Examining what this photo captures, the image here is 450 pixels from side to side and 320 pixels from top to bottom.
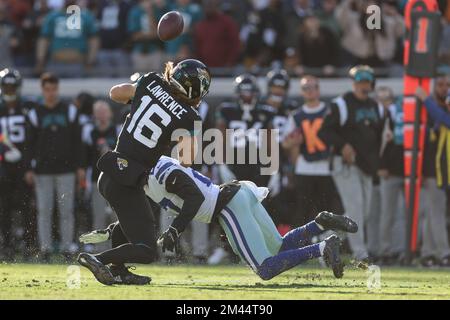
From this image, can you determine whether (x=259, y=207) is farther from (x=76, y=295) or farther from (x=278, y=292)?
(x=76, y=295)

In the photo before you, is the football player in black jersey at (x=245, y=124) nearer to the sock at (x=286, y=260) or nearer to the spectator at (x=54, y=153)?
the spectator at (x=54, y=153)

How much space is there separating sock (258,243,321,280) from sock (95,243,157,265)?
2.77 ft

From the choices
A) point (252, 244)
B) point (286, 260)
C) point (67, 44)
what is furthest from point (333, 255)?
point (67, 44)

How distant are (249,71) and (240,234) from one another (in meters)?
6.79

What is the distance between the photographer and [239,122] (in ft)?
43.8

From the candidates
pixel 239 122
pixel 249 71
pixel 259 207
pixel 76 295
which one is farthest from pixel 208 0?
pixel 76 295

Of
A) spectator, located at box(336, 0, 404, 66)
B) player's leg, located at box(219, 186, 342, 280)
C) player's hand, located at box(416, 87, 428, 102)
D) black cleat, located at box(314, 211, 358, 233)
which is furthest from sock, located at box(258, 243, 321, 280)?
spectator, located at box(336, 0, 404, 66)

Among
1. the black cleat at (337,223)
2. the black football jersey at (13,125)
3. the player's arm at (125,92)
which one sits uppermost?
the player's arm at (125,92)

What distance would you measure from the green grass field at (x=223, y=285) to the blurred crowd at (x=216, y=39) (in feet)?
15.2

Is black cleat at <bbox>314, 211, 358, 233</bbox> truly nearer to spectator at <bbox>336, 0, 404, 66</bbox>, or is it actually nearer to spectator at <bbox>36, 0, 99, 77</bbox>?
spectator at <bbox>336, 0, 404, 66</bbox>

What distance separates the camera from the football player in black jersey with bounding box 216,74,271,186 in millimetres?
13141

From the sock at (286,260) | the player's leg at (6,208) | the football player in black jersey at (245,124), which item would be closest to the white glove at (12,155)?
the player's leg at (6,208)

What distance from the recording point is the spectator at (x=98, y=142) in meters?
13.7

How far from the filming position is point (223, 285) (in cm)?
920
